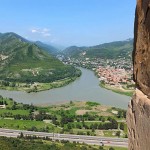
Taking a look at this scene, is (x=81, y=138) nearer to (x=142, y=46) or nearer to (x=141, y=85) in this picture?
(x=141, y=85)

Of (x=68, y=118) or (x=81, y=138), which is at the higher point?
(x=68, y=118)

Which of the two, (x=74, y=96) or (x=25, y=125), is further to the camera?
(x=74, y=96)

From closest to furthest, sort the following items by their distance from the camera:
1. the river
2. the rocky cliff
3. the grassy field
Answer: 1. the rocky cliff
2. the grassy field
3. the river

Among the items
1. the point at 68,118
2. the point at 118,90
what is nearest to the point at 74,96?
the point at 118,90

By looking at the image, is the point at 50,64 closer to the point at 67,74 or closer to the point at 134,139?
the point at 67,74

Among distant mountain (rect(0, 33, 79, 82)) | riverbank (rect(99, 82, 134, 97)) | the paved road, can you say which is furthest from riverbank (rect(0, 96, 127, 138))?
distant mountain (rect(0, 33, 79, 82))

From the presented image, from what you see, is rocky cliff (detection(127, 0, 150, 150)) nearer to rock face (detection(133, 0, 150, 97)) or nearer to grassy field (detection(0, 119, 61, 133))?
rock face (detection(133, 0, 150, 97))
